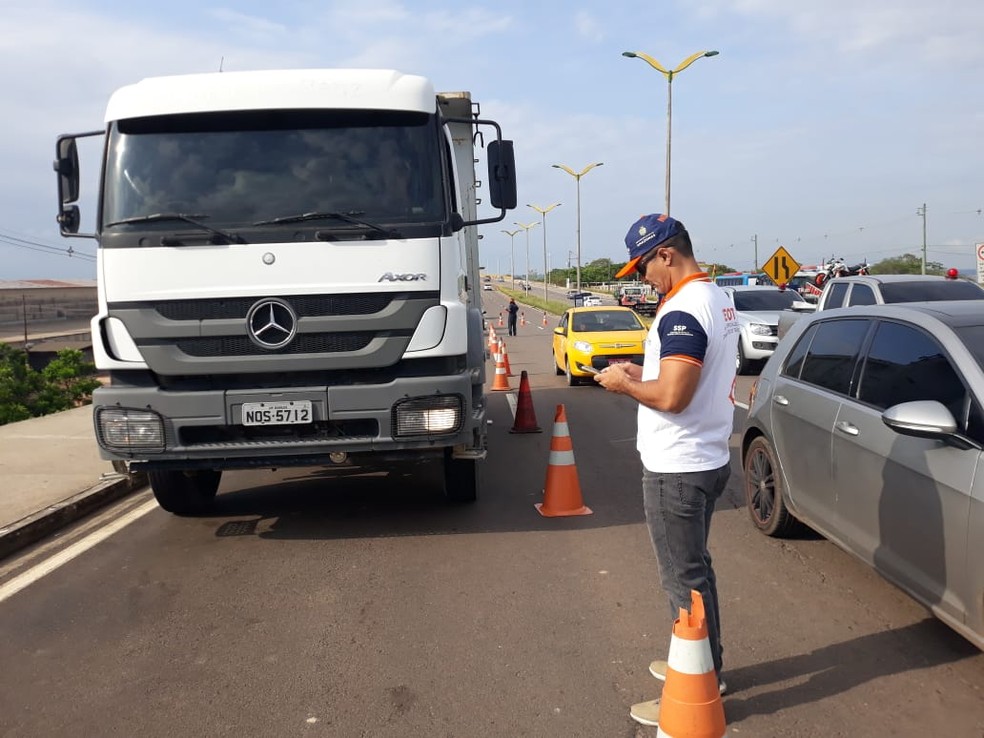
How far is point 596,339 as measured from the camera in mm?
16266

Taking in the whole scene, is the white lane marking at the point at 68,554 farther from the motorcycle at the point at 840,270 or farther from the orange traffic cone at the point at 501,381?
the motorcycle at the point at 840,270

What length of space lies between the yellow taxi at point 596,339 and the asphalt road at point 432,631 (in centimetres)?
884

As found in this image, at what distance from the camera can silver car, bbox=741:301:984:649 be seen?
3.61 metres

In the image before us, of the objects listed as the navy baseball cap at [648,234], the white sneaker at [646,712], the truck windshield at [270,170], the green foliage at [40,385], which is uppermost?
the truck windshield at [270,170]

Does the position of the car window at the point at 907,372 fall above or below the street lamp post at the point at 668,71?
below

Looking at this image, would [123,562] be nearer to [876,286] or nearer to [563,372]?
[876,286]

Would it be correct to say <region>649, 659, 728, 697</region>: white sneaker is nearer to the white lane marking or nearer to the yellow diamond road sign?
the white lane marking

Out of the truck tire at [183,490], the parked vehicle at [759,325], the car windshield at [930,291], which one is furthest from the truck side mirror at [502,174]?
the parked vehicle at [759,325]

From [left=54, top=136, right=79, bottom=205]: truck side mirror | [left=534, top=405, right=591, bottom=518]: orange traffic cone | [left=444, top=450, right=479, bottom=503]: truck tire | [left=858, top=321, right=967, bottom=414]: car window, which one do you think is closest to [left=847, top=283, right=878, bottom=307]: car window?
[left=534, top=405, right=591, bottom=518]: orange traffic cone

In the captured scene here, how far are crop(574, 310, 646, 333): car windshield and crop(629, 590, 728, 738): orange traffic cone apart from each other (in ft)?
45.2

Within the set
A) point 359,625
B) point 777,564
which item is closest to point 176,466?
point 359,625

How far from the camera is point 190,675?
13.3 feet

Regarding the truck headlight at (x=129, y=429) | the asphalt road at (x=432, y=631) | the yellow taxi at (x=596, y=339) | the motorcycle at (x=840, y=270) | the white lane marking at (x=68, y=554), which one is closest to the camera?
the asphalt road at (x=432, y=631)

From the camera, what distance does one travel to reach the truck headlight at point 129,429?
18.4 feet
